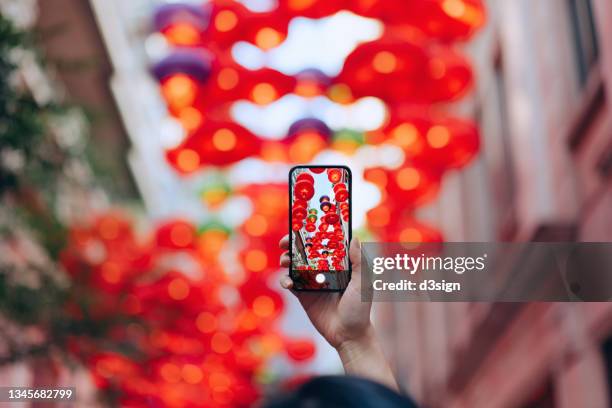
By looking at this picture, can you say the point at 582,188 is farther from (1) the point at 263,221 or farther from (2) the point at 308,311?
(2) the point at 308,311

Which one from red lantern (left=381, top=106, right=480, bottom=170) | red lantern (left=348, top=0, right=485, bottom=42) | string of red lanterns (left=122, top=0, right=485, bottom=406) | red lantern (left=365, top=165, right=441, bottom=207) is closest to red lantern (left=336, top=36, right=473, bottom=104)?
string of red lanterns (left=122, top=0, right=485, bottom=406)

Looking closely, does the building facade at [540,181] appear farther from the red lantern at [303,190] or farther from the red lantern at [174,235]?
the red lantern at [303,190]

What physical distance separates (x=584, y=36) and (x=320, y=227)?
533 cm

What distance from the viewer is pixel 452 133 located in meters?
5.64

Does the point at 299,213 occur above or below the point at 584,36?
below

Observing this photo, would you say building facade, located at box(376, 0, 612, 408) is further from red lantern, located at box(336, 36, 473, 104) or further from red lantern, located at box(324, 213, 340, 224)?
red lantern, located at box(324, 213, 340, 224)

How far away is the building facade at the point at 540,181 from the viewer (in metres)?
6.39

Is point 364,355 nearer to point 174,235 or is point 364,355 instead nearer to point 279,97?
point 279,97

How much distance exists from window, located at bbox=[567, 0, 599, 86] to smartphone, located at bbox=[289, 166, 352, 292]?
15.9 ft

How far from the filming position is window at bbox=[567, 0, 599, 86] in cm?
675

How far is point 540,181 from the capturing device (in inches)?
295

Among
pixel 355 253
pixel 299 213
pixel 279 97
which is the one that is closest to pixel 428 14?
pixel 279 97

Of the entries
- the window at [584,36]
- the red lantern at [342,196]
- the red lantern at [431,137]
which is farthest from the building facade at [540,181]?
the red lantern at [342,196]

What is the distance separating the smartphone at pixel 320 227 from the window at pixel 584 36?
4844mm
